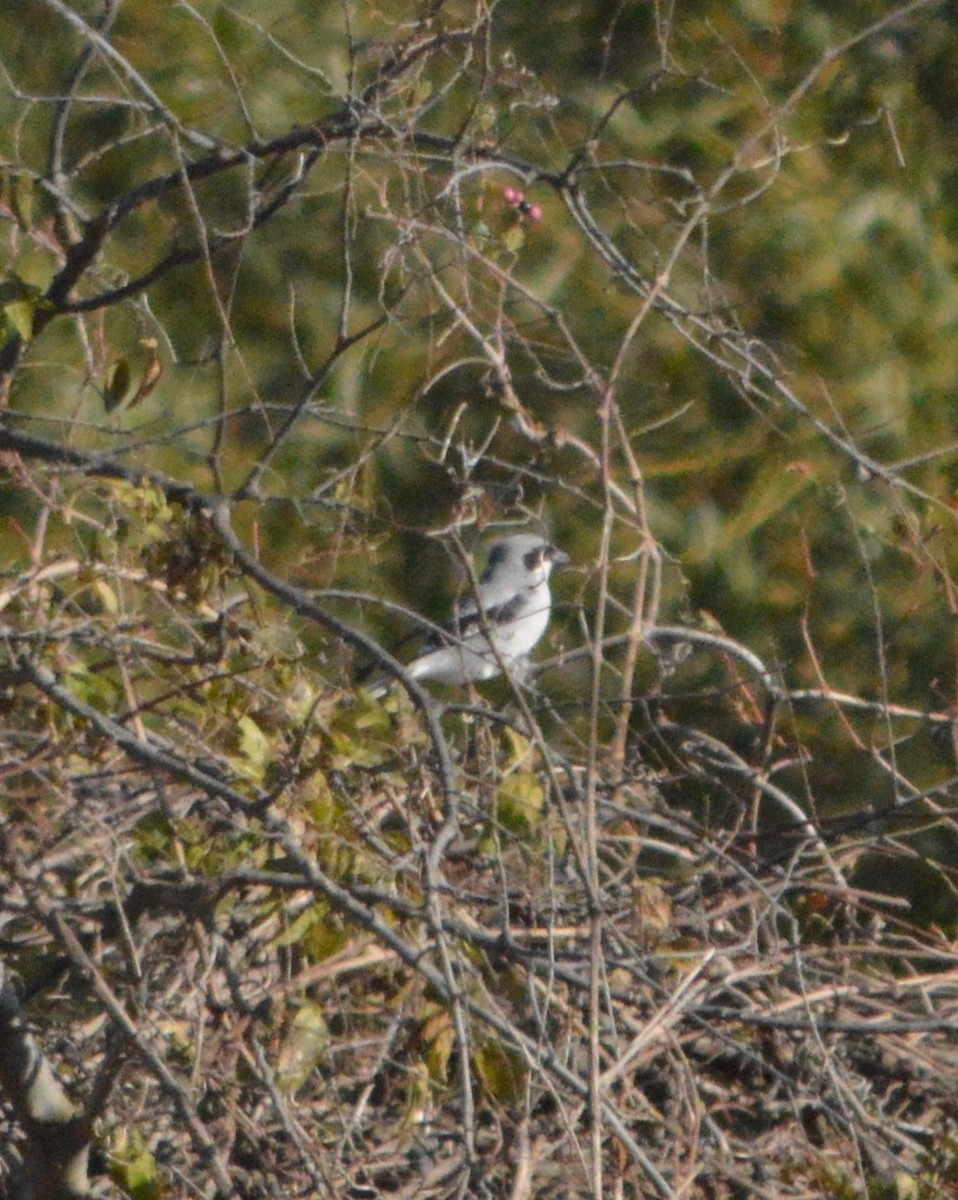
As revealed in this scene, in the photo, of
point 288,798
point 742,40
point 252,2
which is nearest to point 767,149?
point 742,40

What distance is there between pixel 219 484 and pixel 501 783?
1.99 feet

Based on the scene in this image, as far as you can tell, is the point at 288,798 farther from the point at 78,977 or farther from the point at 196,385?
the point at 196,385


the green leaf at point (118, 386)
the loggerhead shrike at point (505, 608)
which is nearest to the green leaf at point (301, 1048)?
the green leaf at point (118, 386)

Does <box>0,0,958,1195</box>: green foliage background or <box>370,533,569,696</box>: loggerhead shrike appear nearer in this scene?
<box>0,0,958,1195</box>: green foliage background

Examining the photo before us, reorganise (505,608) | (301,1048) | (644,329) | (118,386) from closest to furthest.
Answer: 1. (301,1048)
2. (118,386)
3. (644,329)
4. (505,608)

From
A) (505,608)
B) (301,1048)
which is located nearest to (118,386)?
(301,1048)

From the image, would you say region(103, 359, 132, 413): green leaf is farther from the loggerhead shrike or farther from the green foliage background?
the loggerhead shrike

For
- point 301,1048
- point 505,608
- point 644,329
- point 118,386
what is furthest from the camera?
point 505,608

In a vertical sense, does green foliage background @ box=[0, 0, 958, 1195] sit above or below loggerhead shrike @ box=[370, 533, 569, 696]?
above

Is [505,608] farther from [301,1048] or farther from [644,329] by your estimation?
[301,1048]

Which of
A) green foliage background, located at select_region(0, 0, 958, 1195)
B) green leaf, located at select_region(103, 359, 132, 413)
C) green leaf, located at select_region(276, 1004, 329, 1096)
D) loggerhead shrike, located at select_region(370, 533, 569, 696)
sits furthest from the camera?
loggerhead shrike, located at select_region(370, 533, 569, 696)

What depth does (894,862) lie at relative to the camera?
556 centimetres

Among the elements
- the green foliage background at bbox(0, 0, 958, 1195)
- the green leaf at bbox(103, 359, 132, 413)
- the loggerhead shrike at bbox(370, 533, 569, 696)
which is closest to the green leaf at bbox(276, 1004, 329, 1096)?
the green leaf at bbox(103, 359, 132, 413)

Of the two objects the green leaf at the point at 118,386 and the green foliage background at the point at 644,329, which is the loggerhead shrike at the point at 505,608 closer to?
the green foliage background at the point at 644,329
